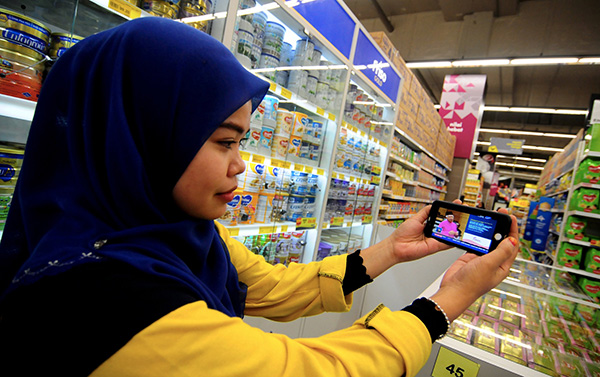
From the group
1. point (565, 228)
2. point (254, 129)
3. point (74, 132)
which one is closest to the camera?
point (74, 132)

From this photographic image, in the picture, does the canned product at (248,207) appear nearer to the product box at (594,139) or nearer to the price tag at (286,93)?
the price tag at (286,93)

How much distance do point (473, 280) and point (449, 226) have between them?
371 mm

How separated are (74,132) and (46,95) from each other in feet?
0.41

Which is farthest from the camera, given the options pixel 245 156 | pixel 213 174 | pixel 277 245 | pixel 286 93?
pixel 277 245

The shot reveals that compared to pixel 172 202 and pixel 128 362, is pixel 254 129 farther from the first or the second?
pixel 128 362

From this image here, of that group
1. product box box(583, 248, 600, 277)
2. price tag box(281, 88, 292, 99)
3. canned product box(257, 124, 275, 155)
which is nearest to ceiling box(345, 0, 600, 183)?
product box box(583, 248, 600, 277)

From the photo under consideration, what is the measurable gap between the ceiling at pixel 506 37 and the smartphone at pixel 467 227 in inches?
330

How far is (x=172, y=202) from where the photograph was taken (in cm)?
71

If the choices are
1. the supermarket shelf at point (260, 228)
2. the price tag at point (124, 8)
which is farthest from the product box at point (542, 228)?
the price tag at point (124, 8)

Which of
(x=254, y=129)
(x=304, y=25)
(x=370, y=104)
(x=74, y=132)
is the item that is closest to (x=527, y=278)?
(x=370, y=104)

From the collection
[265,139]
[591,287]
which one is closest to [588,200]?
[591,287]

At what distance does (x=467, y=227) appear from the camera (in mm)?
1152

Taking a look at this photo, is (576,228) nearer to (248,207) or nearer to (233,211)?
(248,207)

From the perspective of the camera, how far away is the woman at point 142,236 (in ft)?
1.57
